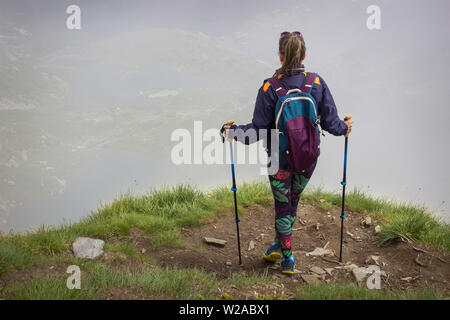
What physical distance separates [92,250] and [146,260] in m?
0.92

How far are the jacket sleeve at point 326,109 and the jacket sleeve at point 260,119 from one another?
0.63 metres

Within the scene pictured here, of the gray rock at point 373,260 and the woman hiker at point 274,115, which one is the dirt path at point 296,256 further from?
the woman hiker at point 274,115

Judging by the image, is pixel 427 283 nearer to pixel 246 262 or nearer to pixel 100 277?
pixel 246 262

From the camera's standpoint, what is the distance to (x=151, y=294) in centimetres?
421

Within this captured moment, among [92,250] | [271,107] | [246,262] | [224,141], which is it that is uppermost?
[271,107]

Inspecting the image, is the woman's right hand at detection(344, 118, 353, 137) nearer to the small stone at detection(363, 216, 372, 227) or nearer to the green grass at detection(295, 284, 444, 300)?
the green grass at detection(295, 284, 444, 300)

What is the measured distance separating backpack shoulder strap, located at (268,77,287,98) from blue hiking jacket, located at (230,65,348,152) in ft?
0.14

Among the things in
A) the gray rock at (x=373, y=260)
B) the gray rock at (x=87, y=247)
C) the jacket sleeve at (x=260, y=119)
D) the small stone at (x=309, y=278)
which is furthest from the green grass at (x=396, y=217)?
the gray rock at (x=87, y=247)

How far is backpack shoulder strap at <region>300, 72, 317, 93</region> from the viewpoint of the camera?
16.1 ft

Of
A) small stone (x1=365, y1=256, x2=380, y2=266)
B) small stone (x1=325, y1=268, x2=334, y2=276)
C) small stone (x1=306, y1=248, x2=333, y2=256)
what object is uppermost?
small stone (x1=365, y1=256, x2=380, y2=266)

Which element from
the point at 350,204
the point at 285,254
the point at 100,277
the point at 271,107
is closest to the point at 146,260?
the point at 100,277

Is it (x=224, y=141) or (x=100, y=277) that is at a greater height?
(x=224, y=141)

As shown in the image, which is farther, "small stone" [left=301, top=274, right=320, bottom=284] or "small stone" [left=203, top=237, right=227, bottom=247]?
"small stone" [left=203, top=237, right=227, bottom=247]

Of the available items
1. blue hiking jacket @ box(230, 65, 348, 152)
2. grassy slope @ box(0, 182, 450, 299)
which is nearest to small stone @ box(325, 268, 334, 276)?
grassy slope @ box(0, 182, 450, 299)
